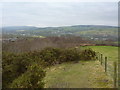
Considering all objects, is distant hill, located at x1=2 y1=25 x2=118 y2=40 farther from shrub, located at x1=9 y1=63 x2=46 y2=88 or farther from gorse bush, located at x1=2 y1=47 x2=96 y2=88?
shrub, located at x1=9 y1=63 x2=46 y2=88

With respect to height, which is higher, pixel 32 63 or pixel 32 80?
pixel 32 63

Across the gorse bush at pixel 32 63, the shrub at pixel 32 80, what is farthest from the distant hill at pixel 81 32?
the shrub at pixel 32 80

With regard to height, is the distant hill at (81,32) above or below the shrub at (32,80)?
above

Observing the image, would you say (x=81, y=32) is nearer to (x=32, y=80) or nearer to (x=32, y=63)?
(x=32, y=63)

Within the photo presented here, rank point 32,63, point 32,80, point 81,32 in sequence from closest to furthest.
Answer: point 32,80, point 32,63, point 81,32

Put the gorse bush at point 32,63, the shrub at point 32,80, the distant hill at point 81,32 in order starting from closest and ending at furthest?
1. the shrub at point 32,80
2. the gorse bush at point 32,63
3. the distant hill at point 81,32

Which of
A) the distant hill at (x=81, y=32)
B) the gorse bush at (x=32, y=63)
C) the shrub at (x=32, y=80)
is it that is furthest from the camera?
the distant hill at (x=81, y=32)

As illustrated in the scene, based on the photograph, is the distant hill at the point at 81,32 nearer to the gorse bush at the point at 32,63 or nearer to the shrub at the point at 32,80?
the gorse bush at the point at 32,63

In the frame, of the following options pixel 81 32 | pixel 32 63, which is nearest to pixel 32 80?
pixel 32 63

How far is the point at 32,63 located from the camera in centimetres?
520

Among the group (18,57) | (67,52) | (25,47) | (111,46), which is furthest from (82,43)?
(18,57)

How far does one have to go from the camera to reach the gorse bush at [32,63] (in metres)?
3.67

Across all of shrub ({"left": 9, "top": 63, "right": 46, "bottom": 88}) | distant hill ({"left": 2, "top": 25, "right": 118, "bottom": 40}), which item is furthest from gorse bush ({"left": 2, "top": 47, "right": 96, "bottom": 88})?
distant hill ({"left": 2, "top": 25, "right": 118, "bottom": 40})

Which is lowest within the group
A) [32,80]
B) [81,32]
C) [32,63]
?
[32,80]
